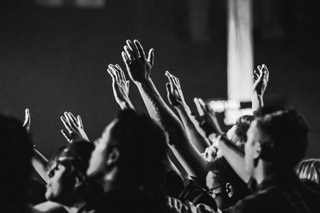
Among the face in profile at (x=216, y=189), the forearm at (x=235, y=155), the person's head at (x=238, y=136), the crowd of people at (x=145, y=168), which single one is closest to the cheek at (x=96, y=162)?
the crowd of people at (x=145, y=168)

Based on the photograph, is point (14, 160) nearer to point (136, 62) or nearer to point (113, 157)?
point (113, 157)

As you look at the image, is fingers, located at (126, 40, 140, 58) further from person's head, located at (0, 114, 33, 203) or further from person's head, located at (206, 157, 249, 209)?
person's head, located at (0, 114, 33, 203)

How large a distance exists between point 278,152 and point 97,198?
762 millimetres

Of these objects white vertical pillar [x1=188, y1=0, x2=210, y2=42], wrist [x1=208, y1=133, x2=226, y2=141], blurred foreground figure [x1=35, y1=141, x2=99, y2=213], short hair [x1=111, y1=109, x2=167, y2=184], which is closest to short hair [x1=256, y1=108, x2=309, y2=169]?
wrist [x1=208, y1=133, x2=226, y2=141]

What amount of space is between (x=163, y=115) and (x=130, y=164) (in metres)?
0.72

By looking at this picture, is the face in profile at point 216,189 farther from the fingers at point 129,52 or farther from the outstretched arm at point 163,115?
the fingers at point 129,52

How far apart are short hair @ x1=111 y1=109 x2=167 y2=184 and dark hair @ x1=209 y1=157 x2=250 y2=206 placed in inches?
29.2

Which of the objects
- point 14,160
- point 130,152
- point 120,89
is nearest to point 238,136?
point 120,89

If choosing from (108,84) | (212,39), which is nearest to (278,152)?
(108,84)

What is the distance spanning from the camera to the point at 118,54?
952 centimetres

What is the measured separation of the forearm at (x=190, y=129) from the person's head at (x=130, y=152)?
506mm

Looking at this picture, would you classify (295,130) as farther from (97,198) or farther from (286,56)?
(286,56)

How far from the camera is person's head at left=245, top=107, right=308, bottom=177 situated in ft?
9.11

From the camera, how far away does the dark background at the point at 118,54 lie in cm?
903
